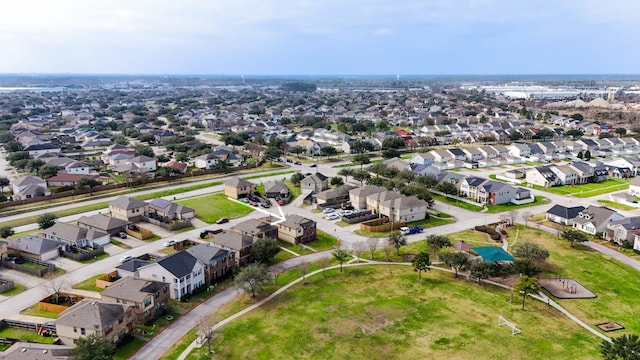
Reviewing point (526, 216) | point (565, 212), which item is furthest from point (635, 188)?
point (526, 216)

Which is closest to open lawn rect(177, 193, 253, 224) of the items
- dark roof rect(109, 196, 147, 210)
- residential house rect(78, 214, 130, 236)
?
dark roof rect(109, 196, 147, 210)

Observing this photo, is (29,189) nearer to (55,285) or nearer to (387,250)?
(55,285)

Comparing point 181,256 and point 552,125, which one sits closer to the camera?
point 181,256

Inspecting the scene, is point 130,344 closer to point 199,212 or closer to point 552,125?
point 199,212

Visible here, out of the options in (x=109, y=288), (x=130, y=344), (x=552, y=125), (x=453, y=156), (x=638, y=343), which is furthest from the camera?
(x=552, y=125)

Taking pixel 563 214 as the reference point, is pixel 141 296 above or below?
below

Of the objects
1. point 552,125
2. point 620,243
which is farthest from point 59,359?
point 552,125

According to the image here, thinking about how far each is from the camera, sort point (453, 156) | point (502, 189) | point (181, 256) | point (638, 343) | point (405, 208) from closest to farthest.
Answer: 1. point (638, 343)
2. point (181, 256)
3. point (405, 208)
4. point (502, 189)
5. point (453, 156)

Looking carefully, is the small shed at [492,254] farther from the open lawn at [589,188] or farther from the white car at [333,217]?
the open lawn at [589,188]
